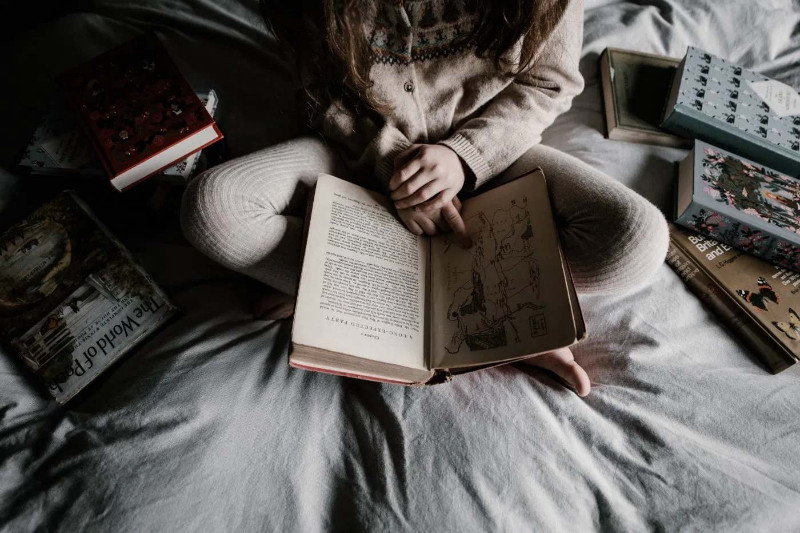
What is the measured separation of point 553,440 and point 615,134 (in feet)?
1.70

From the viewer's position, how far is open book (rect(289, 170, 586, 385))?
1.40ft

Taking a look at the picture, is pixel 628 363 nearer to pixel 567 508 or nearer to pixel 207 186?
pixel 567 508

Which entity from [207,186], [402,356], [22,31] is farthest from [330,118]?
[22,31]

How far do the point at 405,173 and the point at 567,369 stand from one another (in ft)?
1.02

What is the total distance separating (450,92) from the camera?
0.62 meters

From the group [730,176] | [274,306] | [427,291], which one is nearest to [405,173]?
[427,291]

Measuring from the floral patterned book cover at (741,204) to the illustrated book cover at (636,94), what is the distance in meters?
0.08

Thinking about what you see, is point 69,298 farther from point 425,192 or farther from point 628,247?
point 628,247

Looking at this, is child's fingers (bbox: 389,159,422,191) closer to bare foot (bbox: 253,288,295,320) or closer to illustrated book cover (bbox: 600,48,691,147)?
bare foot (bbox: 253,288,295,320)

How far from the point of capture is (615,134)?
74 cm

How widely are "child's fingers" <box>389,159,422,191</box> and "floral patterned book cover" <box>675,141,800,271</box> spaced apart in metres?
0.40

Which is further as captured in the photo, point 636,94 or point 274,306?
point 636,94

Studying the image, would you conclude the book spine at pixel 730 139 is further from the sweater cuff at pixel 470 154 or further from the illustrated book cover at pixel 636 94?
the sweater cuff at pixel 470 154

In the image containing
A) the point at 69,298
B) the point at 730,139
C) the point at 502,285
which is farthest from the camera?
the point at 730,139
